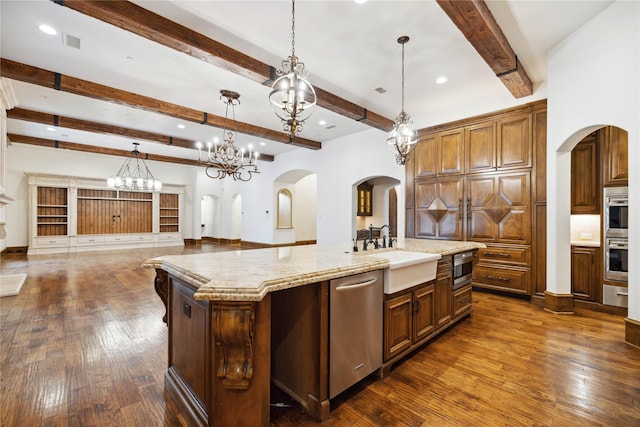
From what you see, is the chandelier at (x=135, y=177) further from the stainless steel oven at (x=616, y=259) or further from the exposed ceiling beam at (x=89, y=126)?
the stainless steel oven at (x=616, y=259)

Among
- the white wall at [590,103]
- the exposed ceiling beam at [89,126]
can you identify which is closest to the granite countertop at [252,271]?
the white wall at [590,103]

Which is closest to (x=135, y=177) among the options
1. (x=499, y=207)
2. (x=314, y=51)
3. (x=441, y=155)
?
(x=314, y=51)

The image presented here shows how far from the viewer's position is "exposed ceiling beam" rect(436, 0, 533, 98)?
2.49 meters

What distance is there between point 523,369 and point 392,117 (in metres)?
5.06

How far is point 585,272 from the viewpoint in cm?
389

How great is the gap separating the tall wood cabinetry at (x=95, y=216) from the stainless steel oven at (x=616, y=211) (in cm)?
1215

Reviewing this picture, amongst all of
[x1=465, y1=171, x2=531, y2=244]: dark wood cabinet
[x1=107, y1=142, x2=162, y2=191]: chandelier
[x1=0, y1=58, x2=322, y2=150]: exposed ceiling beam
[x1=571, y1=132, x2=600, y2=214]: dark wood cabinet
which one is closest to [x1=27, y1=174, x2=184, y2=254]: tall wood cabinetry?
[x1=107, y1=142, x2=162, y2=191]: chandelier

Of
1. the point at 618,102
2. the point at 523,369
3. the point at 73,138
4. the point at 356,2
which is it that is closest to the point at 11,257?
the point at 73,138

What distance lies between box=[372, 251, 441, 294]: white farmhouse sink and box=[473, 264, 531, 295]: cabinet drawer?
105 inches

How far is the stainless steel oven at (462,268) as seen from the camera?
306 cm

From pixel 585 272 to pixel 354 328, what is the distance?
406 cm

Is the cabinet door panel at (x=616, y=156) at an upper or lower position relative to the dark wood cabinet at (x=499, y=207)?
upper

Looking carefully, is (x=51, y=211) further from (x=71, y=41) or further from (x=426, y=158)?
(x=426, y=158)

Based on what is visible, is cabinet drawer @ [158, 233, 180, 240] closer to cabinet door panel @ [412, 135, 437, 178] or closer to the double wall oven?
cabinet door panel @ [412, 135, 437, 178]
